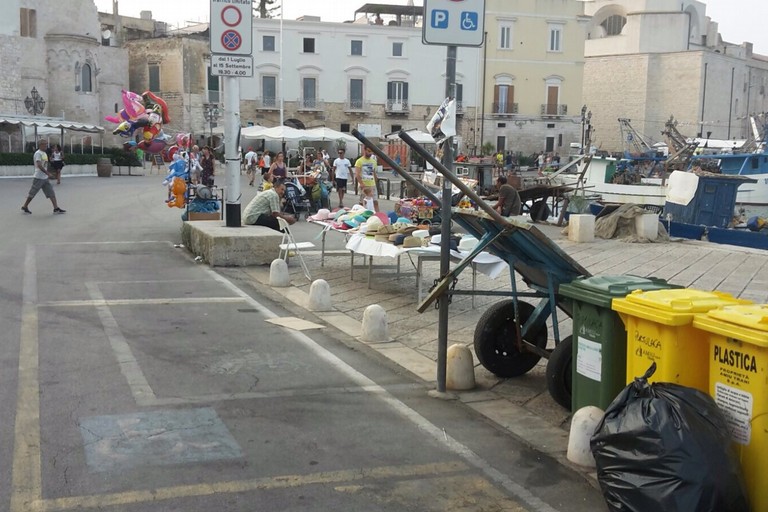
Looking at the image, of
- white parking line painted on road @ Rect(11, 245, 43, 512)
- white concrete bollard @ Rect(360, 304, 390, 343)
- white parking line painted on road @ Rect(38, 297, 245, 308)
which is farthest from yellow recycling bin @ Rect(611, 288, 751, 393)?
white parking line painted on road @ Rect(38, 297, 245, 308)

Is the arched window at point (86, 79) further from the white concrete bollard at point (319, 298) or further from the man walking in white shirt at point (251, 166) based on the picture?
the white concrete bollard at point (319, 298)

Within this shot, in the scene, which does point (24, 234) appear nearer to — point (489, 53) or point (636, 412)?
point (636, 412)

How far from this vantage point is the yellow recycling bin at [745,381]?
12.7 ft

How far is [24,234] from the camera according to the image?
15.7 meters

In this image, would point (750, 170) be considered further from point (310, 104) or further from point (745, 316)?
point (310, 104)

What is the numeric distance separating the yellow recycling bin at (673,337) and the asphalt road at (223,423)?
32.1 inches

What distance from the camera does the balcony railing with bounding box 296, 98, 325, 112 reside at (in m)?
60.8

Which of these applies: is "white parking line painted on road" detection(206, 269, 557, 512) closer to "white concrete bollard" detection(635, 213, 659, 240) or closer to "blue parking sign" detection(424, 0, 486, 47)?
"blue parking sign" detection(424, 0, 486, 47)

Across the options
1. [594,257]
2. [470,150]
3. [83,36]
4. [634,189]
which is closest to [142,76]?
[83,36]

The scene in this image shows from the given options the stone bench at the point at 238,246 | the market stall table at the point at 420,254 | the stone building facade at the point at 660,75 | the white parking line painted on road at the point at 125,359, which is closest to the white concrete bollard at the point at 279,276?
the market stall table at the point at 420,254

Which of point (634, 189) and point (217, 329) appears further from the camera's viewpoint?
point (634, 189)

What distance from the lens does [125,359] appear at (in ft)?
22.8

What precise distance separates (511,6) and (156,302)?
59.2m

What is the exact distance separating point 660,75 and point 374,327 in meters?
70.7
